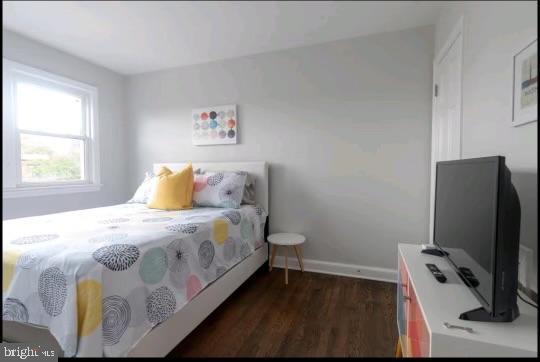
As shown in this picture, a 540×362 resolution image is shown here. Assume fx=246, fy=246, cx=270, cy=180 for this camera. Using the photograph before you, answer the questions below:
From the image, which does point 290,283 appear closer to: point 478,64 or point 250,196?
point 250,196

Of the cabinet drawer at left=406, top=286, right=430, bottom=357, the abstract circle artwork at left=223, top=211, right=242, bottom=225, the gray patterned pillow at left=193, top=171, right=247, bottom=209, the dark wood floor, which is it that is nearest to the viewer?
the cabinet drawer at left=406, top=286, right=430, bottom=357

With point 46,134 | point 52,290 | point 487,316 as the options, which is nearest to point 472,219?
point 487,316

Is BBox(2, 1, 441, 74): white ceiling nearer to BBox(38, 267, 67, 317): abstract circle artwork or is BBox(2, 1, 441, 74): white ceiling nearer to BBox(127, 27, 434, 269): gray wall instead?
BBox(127, 27, 434, 269): gray wall

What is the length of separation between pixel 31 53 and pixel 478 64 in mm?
3425

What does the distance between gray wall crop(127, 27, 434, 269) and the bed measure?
1.02 metres

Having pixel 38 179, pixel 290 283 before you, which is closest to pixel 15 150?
pixel 38 179

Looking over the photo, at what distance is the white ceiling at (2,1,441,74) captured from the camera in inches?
67.0

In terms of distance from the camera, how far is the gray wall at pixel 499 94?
818 mm

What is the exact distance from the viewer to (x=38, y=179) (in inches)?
92.4

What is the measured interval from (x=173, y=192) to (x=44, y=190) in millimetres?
1317

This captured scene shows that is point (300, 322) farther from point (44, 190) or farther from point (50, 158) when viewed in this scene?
point (50, 158)

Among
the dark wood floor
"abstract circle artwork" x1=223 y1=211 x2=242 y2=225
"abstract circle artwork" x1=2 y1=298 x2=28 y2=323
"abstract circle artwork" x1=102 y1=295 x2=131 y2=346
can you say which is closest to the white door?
the dark wood floor

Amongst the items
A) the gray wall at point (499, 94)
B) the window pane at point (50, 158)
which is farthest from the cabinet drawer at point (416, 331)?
the window pane at point (50, 158)

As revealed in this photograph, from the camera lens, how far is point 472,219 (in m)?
0.83
